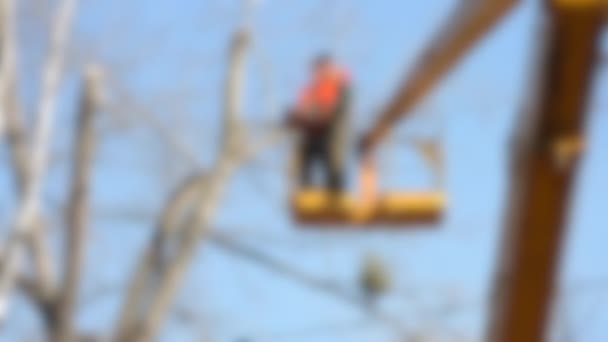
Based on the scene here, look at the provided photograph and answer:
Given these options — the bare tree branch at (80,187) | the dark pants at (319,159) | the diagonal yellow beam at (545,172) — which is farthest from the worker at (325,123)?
the diagonal yellow beam at (545,172)

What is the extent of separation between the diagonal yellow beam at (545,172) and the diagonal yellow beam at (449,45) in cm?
28

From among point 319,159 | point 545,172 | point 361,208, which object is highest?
point 545,172

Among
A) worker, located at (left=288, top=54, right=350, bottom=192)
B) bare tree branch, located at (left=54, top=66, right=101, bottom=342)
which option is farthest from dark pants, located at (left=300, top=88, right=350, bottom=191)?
bare tree branch, located at (left=54, top=66, right=101, bottom=342)

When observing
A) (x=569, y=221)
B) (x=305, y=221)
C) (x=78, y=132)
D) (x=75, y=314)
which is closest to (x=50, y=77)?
(x=78, y=132)

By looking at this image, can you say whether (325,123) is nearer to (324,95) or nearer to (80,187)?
(324,95)

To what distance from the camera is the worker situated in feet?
21.0

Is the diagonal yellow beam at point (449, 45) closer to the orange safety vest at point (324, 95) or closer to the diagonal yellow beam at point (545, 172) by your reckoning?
the diagonal yellow beam at point (545, 172)

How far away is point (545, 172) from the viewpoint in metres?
3.03

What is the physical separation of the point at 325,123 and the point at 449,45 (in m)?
2.95

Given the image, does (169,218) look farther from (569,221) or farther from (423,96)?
(569,221)

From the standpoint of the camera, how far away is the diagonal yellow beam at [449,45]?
3.16 metres

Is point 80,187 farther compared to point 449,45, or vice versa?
point 80,187

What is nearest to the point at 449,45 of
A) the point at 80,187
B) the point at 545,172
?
the point at 545,172

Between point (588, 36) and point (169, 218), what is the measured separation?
18.0 ft
